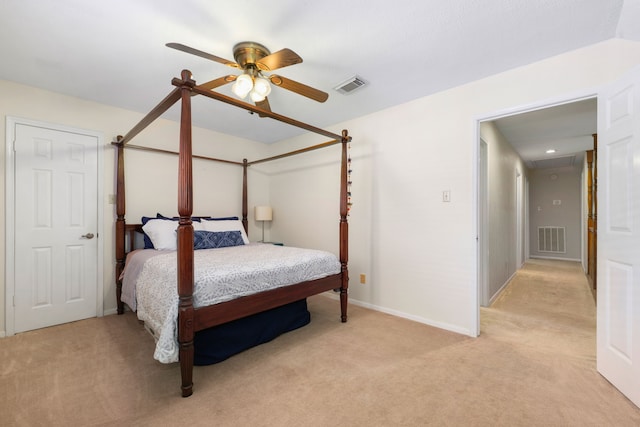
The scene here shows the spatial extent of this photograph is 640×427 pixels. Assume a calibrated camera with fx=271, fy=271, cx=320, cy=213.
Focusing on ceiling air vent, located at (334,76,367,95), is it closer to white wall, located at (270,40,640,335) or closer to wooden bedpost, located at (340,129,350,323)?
wooden bedpost, located at (340,129,350,323)

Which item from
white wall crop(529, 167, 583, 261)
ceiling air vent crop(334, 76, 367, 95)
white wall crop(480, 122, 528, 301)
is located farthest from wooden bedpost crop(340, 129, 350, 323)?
white wall crop(529, 167, 583, 261)

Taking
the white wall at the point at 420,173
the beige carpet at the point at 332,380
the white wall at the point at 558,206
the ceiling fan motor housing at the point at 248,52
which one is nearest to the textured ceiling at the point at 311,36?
the ceiling fan motor housing at the point at 248,52

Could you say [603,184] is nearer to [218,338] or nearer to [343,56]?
[343,56]

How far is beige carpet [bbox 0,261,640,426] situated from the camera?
1.50m

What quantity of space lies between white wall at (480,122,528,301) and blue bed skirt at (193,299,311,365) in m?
2.48

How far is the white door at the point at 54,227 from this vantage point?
8.49ft

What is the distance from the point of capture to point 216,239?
127 inches

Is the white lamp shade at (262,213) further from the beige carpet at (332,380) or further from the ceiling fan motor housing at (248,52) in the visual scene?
the ceiling fan motor housing at (248,52)

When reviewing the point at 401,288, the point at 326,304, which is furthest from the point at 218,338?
the point at 401,288

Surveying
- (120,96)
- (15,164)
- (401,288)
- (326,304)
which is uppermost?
(120,96)

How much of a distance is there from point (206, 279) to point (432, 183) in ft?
7.53

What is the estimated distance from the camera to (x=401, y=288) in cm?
304

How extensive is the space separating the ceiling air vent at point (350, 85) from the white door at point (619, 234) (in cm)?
177

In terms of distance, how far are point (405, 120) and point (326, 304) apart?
7.88 feet
